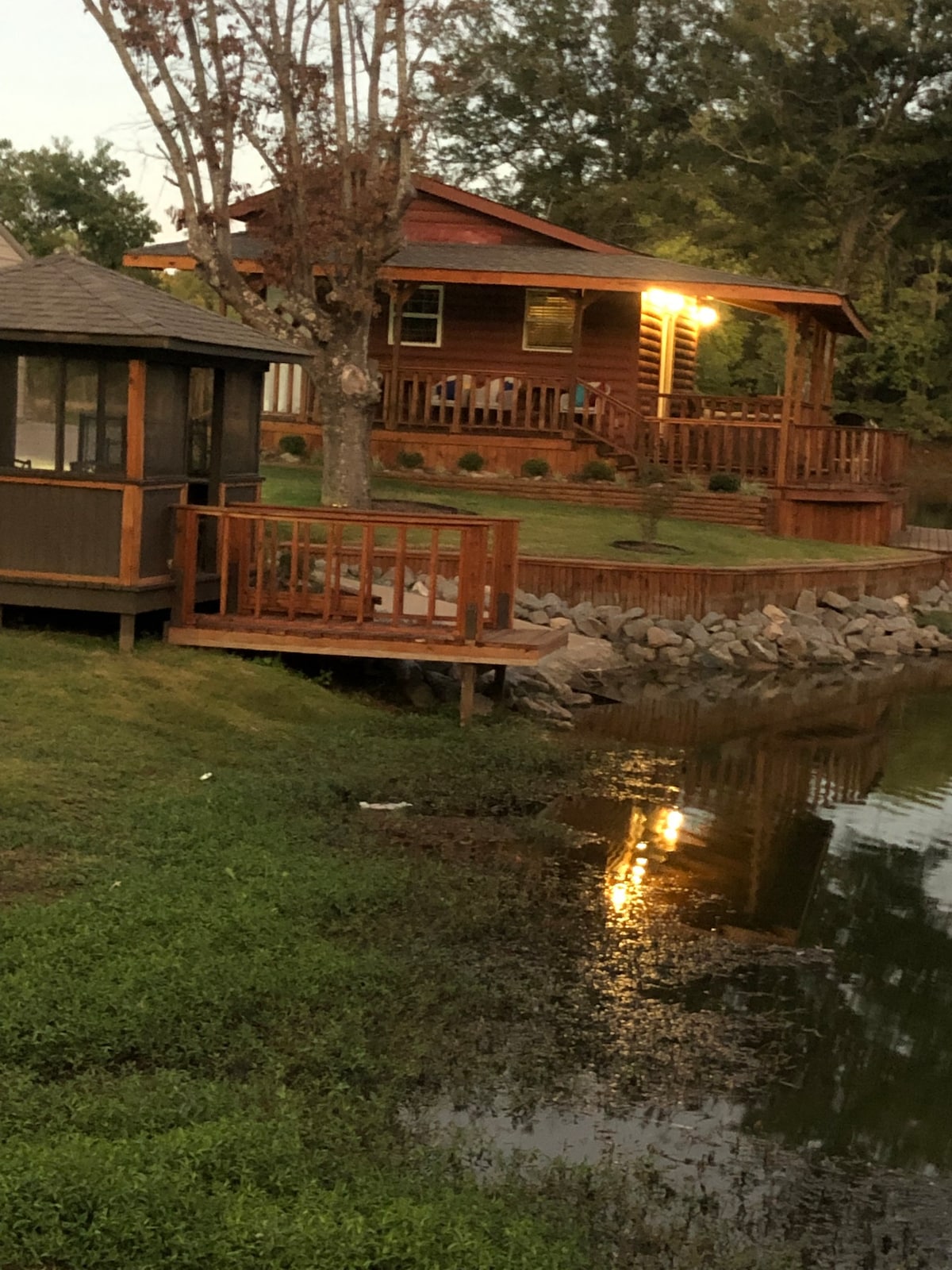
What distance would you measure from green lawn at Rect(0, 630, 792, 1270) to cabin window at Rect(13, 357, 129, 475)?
6.31ft

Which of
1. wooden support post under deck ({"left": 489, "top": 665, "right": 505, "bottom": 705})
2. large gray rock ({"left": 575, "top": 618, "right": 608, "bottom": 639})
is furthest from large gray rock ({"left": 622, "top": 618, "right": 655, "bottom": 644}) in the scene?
wooden support post under deck ({"left": 489, "top": 665, "right": 505, "bottom": 705})

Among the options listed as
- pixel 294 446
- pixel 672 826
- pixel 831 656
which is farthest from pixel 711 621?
pixel 672 826

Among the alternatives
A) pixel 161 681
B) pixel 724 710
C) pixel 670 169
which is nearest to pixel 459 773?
pixel 161 681

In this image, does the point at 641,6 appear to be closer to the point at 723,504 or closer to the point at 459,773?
the point at 723,504

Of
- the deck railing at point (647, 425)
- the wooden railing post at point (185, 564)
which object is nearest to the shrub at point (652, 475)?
the deck railing at point (647, 425)

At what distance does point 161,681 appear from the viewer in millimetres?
12812

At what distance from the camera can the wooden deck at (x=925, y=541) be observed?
29.1 metres

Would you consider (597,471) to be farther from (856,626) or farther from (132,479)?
(132,479)

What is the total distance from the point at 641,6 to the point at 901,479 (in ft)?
95.8

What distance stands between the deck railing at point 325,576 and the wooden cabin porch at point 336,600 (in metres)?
0.01

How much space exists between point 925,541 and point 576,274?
831 cm

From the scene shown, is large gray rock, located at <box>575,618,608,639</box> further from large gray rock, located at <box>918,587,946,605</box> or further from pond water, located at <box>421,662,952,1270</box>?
large gray rock, located at <box>918,587,946,605</box>

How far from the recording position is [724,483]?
88.4 ft

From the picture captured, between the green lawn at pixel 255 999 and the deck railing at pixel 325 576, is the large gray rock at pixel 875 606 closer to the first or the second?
the deck railing at pixel 325 576
